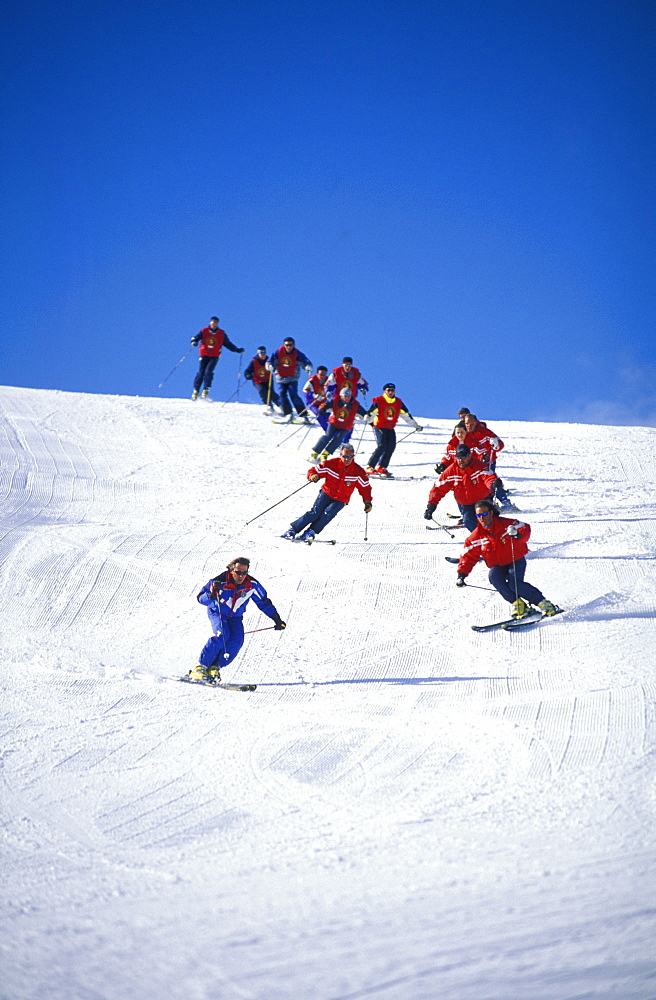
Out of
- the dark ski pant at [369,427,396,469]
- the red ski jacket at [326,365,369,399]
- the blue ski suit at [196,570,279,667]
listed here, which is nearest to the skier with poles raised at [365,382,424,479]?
the dark ski pant at [369,427,396,469]

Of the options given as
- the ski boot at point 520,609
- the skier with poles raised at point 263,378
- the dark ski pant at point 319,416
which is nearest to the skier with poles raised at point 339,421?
the dark ski pant at point 319,416

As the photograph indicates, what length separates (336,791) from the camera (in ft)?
16.8

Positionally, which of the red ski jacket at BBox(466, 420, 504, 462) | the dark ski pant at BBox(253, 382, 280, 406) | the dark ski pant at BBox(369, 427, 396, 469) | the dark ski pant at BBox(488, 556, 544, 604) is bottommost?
the dark ski pant at BBox(488, 556, 544, 604)

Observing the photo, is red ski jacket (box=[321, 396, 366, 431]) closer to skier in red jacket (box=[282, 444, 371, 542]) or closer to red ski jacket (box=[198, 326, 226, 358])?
skier in red jacket (box=[282, 444, 371, 542])

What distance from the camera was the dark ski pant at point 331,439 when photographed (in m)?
12.8

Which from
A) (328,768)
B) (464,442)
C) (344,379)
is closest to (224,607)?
(328,768)

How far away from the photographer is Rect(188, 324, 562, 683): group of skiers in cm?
667

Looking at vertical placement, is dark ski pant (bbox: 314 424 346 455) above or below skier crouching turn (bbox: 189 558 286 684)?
above

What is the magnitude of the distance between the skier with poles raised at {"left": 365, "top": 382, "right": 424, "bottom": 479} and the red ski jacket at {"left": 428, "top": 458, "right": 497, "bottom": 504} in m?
3.14

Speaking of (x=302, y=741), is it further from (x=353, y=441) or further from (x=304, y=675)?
(x=353, y=441)

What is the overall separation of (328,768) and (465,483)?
461 centimetres

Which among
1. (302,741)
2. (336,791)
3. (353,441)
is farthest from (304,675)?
(353,441)

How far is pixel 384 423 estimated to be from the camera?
40.6ft

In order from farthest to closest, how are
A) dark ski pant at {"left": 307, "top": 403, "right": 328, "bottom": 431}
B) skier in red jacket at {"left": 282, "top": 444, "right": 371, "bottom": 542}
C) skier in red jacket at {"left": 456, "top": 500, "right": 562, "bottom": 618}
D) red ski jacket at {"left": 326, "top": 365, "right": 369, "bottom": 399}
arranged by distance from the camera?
1. dark ski pant at {"left": 307, "top": 403, "right": 328, "bottom": 431}
2. red ski jacket at {"left": 326, "top": 365, "right": 369, "bottom": 399}
3. skier in red jacket at {"left": 282, "top": 444, "right": 371, "bottom": 542}
4. skier in red jacket at {"left": 456, "top": 500, "right": 562, "bottom": 618}
